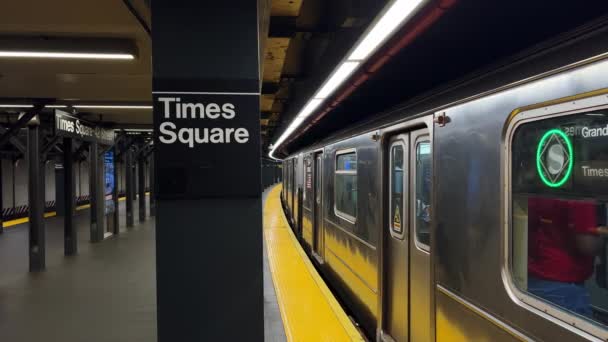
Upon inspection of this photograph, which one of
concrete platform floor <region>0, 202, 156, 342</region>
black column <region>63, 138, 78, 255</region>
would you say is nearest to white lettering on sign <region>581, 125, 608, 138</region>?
concrete platform floor <region>0, 202, 156, 342</region>

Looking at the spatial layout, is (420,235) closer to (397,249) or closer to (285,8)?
(397,249)

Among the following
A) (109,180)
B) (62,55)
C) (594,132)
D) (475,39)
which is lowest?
(109,180)

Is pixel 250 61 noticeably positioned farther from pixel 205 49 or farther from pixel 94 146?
pixel 94 146

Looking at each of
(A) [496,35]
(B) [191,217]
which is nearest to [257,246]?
(B) [191,217]

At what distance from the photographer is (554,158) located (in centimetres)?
164

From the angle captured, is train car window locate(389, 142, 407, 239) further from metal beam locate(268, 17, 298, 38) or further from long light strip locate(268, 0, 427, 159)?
metal beam locate(268, 17, 298, 38)

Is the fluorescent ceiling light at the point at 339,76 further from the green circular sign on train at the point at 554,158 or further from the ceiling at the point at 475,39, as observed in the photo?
the green circular sign on train at the point at 554,158

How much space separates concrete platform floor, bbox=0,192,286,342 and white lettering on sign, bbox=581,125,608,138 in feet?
8.39

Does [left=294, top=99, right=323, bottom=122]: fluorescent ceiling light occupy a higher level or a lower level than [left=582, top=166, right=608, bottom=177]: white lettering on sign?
higher

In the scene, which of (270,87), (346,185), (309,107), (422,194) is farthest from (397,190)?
(270,87)

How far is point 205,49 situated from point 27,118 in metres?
6.02

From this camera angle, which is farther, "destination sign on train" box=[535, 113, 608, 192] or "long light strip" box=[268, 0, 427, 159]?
"long light strip" box=[268, 0, 427, 159]

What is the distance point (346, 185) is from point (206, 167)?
3368 millimetres

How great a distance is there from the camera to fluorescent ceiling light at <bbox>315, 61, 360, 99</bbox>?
2.77m
